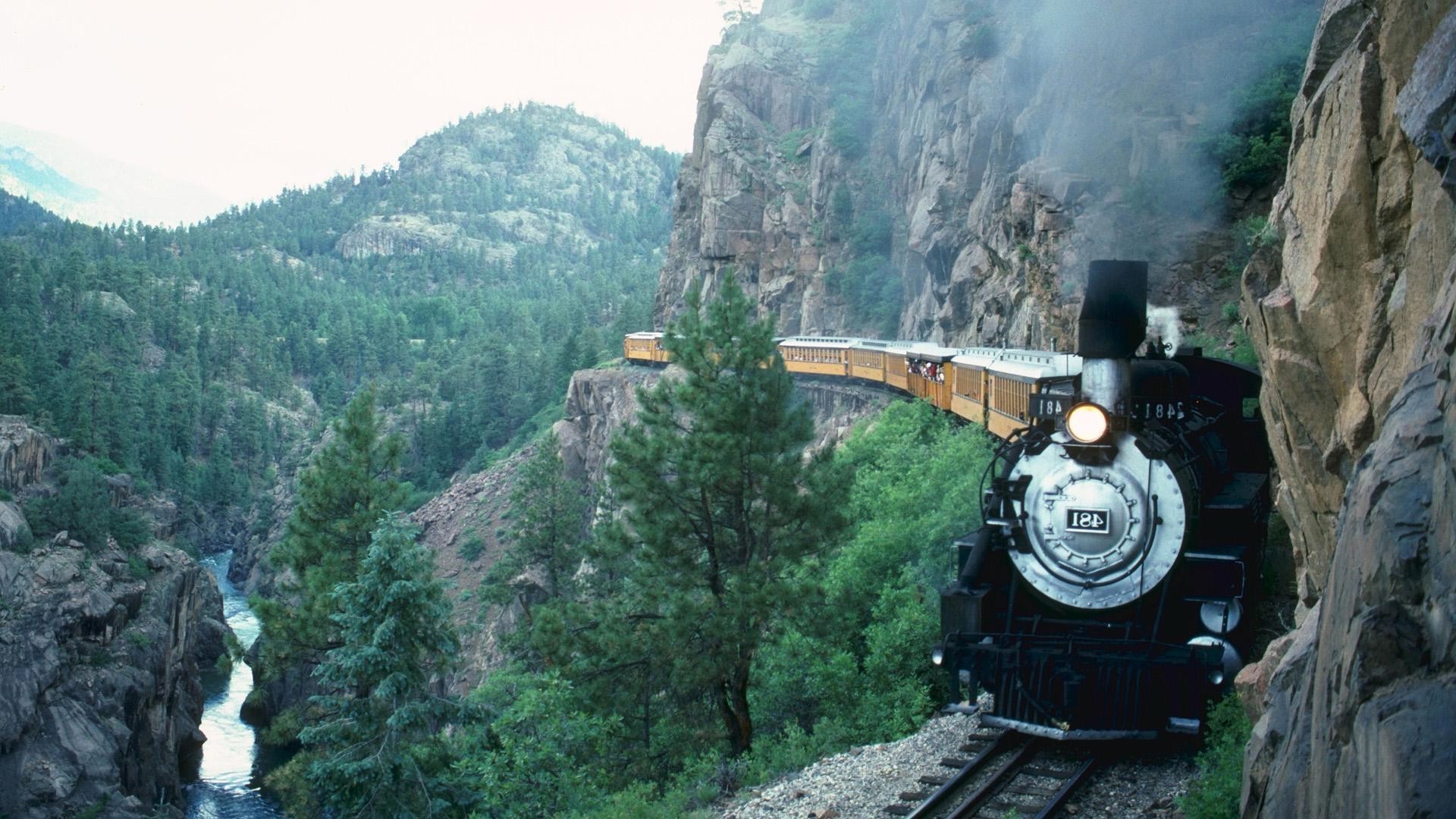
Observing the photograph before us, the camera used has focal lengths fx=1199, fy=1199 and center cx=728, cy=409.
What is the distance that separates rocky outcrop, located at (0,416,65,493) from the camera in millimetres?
46125

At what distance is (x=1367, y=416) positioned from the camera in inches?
320

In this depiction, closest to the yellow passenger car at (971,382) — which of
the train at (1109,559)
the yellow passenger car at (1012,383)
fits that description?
the yellow passenger car at (1012,383)

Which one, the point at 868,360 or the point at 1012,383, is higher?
the point at 868,360

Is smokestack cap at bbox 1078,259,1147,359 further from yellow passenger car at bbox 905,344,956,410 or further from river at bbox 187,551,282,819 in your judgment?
river at bbox 187,551,282,819

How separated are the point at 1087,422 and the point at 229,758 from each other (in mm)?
41117

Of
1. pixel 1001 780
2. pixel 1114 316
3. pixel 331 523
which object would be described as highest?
pixel 1114 316

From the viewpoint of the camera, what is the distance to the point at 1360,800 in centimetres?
474

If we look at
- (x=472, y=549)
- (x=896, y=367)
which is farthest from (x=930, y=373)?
(x=472, y=549)

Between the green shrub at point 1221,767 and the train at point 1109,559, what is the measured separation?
0.16 meters

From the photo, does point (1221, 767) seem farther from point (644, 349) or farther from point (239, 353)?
point (239, 353)

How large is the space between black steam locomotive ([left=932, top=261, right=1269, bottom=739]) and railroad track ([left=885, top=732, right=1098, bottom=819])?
32 cm

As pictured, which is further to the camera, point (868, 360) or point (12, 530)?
point (12, 530)

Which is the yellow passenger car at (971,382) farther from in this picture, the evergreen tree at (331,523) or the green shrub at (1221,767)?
the green shrub at (1221,767)

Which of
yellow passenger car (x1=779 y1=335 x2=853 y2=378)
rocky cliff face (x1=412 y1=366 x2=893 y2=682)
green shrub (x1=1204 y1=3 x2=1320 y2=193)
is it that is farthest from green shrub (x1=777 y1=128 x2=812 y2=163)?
green shrub (x1=1204 y1=3 x2=1320 y2=193)
